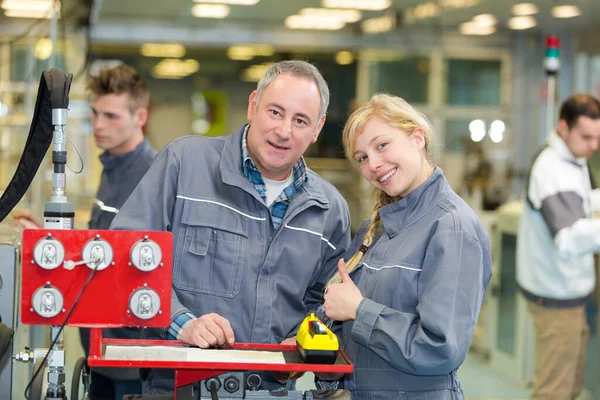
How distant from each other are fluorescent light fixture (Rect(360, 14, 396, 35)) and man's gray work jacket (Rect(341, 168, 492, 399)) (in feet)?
9.28

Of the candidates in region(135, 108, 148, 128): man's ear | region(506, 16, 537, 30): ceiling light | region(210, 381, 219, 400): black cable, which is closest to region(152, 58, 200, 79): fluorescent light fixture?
region(135, 108, 148, 128): man's ear

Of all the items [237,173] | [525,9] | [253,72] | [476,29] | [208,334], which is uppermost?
[525,9]

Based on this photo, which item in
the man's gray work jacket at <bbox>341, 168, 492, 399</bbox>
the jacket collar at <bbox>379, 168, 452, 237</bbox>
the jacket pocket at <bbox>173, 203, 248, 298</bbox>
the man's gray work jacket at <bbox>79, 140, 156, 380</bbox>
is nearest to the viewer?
the man's gray work jacket at <bbox>341, 168, 492, 399</bbox>

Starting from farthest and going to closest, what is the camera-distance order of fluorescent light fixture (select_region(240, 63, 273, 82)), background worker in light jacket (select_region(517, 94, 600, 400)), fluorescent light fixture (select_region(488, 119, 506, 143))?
1. fluorescent light fixture (select_region(488, 119, 506, 143))
2. fluorescent light fixture (select_region(240, 63, 273, 82))
3. background worker in light jacket (select_region(517, 94, 600, 400))

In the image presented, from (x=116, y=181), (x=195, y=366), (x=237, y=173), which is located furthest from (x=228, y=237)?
(x=116, y=181)

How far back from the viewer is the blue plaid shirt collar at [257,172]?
2.11 m

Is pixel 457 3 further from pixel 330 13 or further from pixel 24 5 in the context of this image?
pixel 24 5

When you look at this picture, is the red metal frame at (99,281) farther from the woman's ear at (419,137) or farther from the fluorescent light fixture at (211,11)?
the fluorescent light fixture at (211,11)

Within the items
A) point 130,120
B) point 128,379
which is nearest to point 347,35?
point 130,120

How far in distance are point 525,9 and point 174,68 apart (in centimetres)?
194

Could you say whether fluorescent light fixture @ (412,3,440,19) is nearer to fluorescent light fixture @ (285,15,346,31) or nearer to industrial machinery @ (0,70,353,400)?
fluorescent light fixture @ (285,15,346,31)

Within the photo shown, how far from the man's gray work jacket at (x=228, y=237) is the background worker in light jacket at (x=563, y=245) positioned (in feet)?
6.13

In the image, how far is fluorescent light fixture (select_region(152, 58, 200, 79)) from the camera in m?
4.59

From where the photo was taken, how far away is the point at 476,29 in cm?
465
